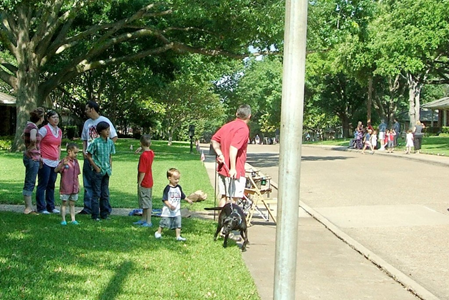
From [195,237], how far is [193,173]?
427 inches

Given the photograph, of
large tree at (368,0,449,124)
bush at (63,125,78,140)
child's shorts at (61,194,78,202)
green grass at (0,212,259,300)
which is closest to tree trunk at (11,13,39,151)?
large tree at (368,0,449,124)

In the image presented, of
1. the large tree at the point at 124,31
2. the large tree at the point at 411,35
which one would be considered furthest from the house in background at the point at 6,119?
the large tree at the point at 411,35

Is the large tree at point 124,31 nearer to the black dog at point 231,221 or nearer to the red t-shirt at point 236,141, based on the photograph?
the red t-shirt at point 236,141

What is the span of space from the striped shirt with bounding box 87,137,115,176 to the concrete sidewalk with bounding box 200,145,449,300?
8.05 feet

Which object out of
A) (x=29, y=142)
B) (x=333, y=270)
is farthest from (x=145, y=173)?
(x=333, y=270)

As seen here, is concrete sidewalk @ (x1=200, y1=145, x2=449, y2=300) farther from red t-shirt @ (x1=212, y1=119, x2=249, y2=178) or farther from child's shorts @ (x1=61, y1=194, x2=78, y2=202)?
child's shorts @ (x1=61, y1=194, x2=78, y2=202)

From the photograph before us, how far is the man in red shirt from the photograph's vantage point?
8.41 meters

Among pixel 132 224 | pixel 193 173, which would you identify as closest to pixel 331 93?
pixel 193 173

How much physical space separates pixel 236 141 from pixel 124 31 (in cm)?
2143

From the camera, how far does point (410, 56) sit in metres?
33.5

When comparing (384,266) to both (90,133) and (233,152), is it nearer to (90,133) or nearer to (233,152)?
(233,152)

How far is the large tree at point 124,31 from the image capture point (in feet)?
72.0

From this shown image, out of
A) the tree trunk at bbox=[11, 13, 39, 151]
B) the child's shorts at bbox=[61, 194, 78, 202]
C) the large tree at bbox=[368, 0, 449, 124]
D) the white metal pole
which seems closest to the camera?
the white metal pole

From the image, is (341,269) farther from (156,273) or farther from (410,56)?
(410,56)
